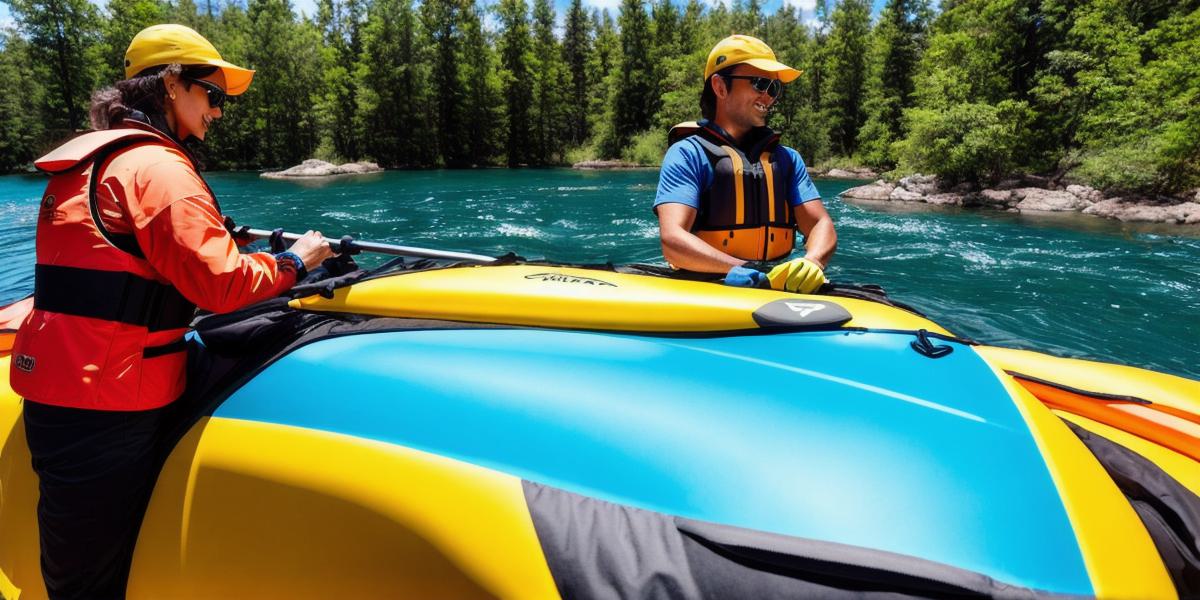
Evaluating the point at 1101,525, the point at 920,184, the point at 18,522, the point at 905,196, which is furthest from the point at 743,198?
the point at 920,184

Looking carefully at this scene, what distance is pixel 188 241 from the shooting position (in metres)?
1.31

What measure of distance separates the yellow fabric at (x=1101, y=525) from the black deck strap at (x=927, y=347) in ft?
0.87

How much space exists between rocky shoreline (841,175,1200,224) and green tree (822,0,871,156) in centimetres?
2036

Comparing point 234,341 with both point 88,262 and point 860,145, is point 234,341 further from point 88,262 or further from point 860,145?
point 860,145

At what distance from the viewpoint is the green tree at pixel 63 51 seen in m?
30.5

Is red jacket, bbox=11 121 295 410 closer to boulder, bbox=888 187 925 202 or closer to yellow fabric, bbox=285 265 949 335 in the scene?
yellow fabric, bbox=285 265 949 335

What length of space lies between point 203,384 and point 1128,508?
2189 mm

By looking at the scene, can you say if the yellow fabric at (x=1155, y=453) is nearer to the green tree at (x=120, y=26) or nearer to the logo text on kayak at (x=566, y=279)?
the logo text on kayak at (x=566, y=279)

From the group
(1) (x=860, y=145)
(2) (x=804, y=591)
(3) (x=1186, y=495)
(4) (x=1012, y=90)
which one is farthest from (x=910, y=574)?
(1) (x=860, y=145)

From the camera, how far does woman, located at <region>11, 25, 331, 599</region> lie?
1.32 meters

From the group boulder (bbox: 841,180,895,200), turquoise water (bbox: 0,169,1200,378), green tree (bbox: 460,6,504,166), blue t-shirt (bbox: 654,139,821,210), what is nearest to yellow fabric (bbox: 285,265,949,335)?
blue t-shirt (bbox: 654,139,821,210)

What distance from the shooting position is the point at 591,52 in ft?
164

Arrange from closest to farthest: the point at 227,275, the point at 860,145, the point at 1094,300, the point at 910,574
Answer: the point at 910,574, the point at 227,275, the point at 1094,300, the point at 860,145

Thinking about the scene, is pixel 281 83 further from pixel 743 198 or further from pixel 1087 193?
pixel 743 198
